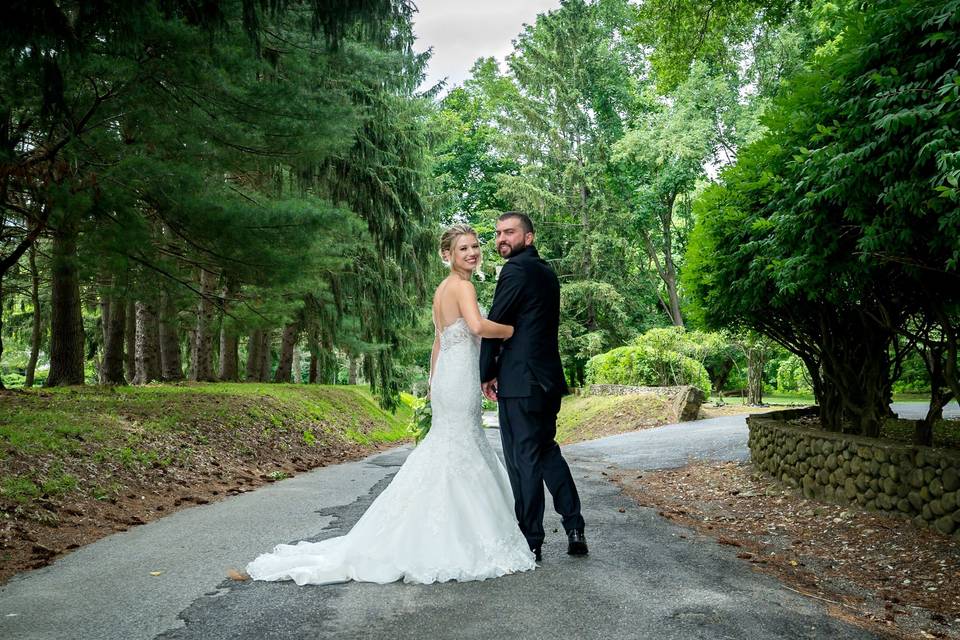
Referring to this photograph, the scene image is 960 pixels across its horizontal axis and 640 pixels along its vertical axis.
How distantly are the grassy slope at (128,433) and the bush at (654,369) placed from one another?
1155 centimetres

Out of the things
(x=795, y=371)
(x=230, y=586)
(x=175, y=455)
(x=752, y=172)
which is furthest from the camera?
(x=795, y=371)

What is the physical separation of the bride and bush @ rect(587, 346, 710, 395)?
19685 mm

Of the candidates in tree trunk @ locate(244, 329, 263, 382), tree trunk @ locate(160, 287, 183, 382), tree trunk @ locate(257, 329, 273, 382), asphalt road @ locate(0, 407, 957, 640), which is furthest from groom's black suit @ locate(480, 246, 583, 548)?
tree trunk @ locate(257, 329, 273, 382)

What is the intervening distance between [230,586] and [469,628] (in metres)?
1.70

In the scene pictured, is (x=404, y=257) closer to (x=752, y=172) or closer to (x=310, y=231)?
(x=310, y=231)

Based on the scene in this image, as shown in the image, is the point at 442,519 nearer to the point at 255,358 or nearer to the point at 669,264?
the point at 255,358

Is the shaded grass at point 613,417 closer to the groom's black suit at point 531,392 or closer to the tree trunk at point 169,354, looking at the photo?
the tree trunk at point 169,354

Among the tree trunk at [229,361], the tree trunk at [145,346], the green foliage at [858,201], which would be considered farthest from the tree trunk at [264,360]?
the green foliage at [858,201]

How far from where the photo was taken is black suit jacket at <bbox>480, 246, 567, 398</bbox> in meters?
4.92

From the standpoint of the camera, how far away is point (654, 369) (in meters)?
25.2

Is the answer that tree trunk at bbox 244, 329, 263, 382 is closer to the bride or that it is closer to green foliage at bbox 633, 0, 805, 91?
green foliage at bbox 633, 0, 805, 91

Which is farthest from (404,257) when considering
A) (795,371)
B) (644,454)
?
(795,371)

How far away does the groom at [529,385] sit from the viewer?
4.88 m

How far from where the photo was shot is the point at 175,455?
9.55m
